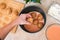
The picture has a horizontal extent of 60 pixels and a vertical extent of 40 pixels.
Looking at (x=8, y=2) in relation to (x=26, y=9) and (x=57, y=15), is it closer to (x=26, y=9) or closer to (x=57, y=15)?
(x=26, y=9)

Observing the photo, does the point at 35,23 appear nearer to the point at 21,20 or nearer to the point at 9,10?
the point at 21,20

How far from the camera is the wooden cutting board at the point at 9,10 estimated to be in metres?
0.96

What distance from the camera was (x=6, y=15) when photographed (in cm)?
98

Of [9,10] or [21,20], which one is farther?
[9,10]

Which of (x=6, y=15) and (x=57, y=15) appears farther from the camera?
(x=6, y=15)

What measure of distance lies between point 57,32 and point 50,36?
4 centimetres

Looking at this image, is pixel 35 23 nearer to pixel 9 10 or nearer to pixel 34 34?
pixel 34 34

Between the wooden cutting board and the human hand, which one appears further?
the wooden cutting board

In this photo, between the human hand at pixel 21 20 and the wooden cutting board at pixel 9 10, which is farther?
the wooden cutting board at pixel 9 10

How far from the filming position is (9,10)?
3.18 ft

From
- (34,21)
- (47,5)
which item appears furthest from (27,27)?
(47,5)

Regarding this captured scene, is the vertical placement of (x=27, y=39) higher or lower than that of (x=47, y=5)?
lower

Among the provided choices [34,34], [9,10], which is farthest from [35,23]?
[9,10]

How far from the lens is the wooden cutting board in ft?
3.16
